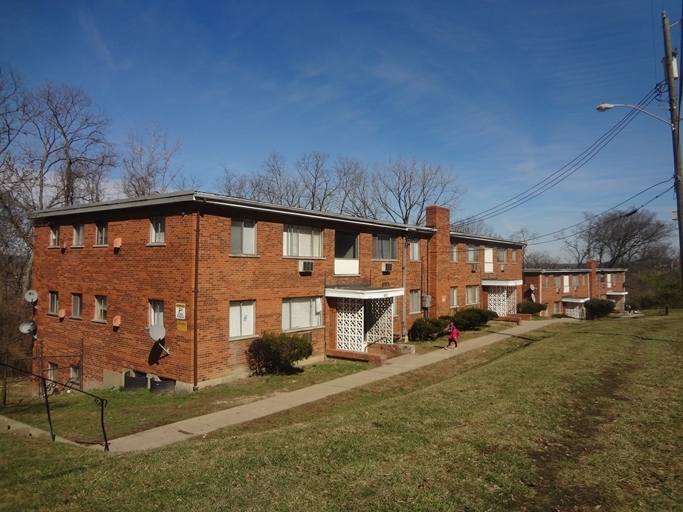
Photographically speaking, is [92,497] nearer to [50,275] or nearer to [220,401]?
[220,401]

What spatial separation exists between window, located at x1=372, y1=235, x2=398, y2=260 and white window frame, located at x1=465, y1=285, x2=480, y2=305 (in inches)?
336

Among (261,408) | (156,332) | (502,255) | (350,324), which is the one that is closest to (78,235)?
(156,332)

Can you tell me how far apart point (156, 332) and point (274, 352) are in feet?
11.5

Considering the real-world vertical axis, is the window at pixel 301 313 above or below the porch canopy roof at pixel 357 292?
below

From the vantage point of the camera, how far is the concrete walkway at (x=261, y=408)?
9.43 meters

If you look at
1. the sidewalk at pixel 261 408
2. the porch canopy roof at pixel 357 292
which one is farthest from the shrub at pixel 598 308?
the porch canopy roof at pixel 357 292

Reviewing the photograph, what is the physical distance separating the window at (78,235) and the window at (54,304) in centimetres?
249

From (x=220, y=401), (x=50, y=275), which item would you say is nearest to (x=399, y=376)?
(x=220, y=401)

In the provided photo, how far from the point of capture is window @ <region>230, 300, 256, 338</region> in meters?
15.4

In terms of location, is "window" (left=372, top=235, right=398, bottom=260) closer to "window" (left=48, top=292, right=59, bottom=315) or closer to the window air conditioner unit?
the window air conditioner unit

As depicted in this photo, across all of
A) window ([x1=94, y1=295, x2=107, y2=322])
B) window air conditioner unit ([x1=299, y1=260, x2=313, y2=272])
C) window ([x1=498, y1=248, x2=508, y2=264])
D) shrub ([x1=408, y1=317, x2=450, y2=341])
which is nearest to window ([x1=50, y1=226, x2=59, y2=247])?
window ([x1=94, y1=295, x2=107, y2=322])

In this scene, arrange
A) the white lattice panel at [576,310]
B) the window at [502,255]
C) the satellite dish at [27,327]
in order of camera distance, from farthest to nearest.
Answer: the white lattice panel at [576,310], the window at [502,255], the satellite dish at [27,327]

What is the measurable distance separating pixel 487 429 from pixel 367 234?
14.1 meters

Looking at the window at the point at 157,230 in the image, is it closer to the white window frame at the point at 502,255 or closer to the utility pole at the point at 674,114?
the utility pole at the point at 674,114
